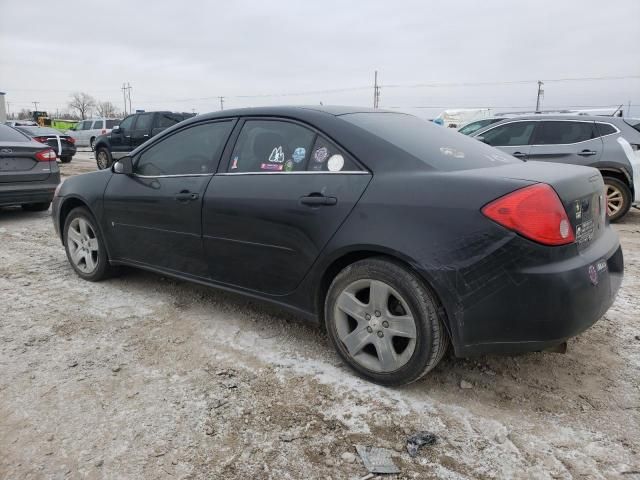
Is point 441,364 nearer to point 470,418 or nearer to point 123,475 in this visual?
point 470,418

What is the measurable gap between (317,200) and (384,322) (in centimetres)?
77

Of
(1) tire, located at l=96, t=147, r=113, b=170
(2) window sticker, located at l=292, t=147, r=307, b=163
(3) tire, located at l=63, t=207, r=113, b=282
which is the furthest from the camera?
(1) tire, located at l=96, t=147, r=113, b=170

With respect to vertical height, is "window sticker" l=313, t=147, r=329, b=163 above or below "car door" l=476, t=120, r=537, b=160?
below

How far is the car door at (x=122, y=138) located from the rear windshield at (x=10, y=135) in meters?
8.26

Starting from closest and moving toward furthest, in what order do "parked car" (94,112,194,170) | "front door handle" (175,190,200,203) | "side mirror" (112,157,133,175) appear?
"front door handle" (175,190,200,203) < "side mirror" (112,157,133,175) < "parked car" (94,112,194,170)

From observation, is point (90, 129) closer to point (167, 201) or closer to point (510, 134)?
point (510, 134)

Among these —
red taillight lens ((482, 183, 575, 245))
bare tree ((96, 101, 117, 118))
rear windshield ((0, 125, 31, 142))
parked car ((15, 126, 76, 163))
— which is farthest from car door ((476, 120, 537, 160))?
bare tree ((96, 101, 117, 118))

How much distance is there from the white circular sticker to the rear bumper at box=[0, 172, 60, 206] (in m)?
6.02

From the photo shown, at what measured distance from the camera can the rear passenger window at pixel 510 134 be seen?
308 inches

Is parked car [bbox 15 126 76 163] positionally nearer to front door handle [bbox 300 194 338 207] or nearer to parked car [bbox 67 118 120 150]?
parked car [bbox 67 118 120 150]

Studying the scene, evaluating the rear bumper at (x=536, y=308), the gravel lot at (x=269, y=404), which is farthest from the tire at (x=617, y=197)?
A: the rear bumper at (x=536, y=308)

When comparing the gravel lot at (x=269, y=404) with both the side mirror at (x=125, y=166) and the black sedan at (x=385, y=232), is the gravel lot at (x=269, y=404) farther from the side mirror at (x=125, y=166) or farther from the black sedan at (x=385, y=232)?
the side mirror at (x=125, y=166)

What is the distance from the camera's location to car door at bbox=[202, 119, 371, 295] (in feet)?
9.00

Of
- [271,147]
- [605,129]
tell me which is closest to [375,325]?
[271,147]
